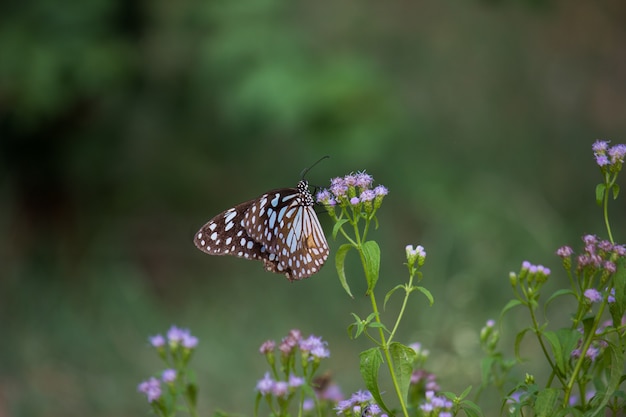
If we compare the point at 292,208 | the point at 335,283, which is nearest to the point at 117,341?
the point at 335,283

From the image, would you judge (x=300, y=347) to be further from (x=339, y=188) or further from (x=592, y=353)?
(x=592, y=353)

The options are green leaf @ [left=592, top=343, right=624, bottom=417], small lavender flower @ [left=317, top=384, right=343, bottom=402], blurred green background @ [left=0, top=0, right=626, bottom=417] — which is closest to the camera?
green leaf @ [left=592, top=343, right=624, bottom=417]

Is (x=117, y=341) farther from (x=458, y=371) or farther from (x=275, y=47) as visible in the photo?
(x=458, y=371)

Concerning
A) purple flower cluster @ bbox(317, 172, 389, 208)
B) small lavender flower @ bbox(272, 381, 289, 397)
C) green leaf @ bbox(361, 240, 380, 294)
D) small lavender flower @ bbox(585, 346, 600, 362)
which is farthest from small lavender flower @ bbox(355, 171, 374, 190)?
small lavender flower @ bbox(585, 346, 600, 362)

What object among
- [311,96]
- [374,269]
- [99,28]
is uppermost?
[99,28]

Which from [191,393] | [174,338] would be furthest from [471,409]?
[174,338]

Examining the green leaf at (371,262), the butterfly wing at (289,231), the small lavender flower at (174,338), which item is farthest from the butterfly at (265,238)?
the green leaf at (371,262)

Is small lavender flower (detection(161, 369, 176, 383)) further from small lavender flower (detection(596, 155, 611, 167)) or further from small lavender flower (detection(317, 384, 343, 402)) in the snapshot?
small lavender flower (detection(596, 155, 611, 167))
